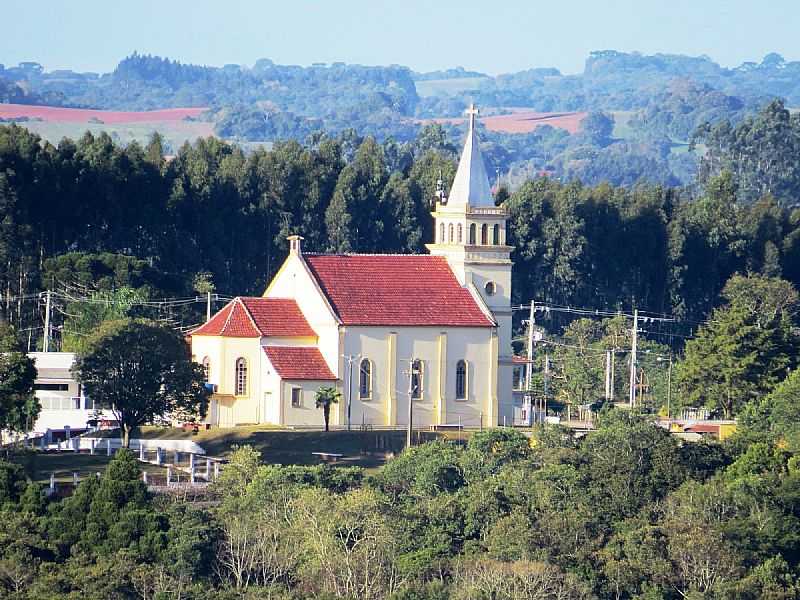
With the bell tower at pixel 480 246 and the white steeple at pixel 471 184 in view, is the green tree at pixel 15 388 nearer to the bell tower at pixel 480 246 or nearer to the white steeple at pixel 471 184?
the bell tower at pixel 480 246

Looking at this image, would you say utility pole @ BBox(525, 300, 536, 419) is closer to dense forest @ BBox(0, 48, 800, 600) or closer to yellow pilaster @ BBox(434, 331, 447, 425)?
dense forest @ BBox(0, 48, 800, 600)

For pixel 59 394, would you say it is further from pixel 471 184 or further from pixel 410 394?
pixel 471 184

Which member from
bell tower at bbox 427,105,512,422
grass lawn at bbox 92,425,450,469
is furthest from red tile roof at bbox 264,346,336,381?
bell tower at bbox 427,105,512,422

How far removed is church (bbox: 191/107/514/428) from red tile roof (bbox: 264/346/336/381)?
0.12 feet

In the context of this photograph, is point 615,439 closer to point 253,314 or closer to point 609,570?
point 609,570

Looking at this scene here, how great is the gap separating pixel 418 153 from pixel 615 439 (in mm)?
117755

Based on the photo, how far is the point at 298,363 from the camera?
3440 inches

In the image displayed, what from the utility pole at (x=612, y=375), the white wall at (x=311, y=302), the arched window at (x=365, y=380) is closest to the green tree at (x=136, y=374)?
the white wall at (x=311, y=302)

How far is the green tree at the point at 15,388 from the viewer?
7694 centimetres

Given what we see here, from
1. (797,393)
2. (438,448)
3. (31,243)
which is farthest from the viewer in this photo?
(31,243)

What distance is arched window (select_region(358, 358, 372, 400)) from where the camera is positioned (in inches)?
3469

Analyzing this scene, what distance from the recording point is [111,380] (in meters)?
82.2

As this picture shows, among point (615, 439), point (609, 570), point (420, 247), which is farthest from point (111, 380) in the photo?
point (420, 247)

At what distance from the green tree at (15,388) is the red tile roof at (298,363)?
9.24m
